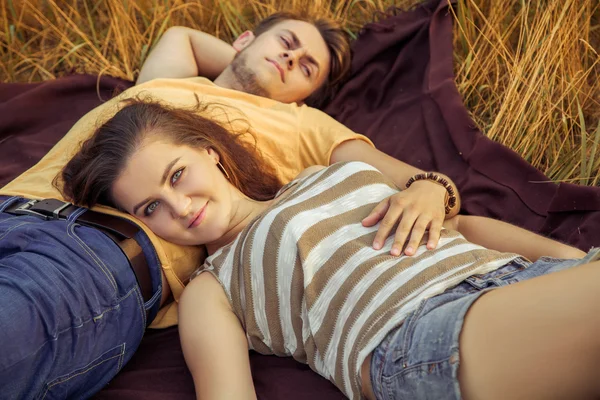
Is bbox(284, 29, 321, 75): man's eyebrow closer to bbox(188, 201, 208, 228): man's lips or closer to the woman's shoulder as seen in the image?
the woman's shoulder

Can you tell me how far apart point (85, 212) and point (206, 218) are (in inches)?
17.2

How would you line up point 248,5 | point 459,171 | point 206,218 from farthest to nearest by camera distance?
point 248,5 < point 459,171 < point 206,218

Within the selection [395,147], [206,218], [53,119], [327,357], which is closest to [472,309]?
[327,357]

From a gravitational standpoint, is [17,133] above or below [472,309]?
below

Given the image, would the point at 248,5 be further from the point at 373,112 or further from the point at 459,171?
the point at 459,171

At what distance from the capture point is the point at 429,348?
154 centimetres

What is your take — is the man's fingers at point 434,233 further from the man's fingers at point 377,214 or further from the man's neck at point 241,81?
the man's neck at point 241,81

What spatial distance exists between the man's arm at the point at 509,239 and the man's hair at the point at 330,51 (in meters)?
1.29

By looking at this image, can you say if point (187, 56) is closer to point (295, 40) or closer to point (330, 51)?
point (295, 40)

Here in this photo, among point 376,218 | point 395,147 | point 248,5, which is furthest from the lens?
point 248,5

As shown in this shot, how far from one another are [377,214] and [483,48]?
1.86 meters

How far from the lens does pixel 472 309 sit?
1544 millimetres

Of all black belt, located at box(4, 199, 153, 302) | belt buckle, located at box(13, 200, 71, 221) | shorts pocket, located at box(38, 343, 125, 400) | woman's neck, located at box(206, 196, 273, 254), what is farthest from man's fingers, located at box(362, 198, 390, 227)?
belt buckle, located at box(13, 200, 71, 221)

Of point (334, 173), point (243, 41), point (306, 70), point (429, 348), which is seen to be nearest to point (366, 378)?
point (429, 348)
